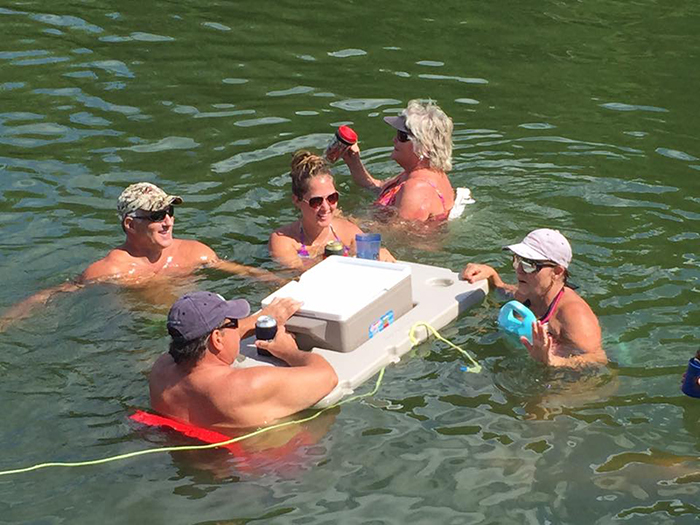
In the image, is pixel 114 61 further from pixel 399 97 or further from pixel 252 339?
pixel 252 339

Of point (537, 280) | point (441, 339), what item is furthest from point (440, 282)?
point (537, 280)

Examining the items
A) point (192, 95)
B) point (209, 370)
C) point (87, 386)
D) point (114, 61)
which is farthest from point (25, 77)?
point (209, 370)

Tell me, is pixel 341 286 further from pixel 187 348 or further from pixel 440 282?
pixel 187 348

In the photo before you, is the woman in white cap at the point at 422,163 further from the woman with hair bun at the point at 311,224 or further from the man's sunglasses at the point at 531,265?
the man's sunglasses at the point at 531,265

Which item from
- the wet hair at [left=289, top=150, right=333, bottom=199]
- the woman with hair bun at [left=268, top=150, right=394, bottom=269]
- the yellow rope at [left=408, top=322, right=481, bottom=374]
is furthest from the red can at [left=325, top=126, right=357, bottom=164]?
the yellow rope at [left=408, top=322, right=481, bottom=374]

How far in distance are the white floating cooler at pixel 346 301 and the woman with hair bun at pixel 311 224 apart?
3.16 ft

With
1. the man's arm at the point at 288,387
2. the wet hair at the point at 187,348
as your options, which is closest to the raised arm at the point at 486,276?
the man's arm at the point at 288,387

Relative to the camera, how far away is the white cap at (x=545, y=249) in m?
7.88

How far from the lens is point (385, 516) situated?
6.70m

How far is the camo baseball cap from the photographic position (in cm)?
935

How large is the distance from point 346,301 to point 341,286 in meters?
0.25

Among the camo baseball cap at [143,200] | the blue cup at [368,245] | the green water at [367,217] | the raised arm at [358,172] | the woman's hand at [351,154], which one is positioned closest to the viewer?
the green water at [367,217]

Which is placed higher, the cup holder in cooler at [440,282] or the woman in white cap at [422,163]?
the woman in white cap at [422,163]

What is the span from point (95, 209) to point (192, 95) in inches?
→ 124
